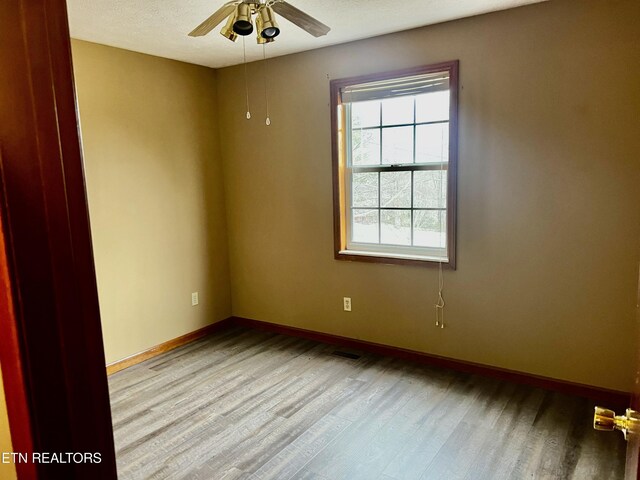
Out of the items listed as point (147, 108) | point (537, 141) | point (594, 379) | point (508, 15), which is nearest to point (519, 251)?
point (537, 141)

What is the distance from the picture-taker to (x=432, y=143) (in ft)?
10.4

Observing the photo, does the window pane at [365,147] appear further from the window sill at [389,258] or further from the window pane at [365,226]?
the window sill at [389,258]

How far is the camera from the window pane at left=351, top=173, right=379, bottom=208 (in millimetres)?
3466

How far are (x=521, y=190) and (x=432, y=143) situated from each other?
0.70 m

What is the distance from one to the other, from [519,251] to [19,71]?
287 centimetres

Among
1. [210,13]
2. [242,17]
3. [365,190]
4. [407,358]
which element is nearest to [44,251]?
[242,17]

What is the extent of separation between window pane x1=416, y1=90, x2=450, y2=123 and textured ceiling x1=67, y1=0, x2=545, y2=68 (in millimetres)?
474

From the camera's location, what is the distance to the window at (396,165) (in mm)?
3088

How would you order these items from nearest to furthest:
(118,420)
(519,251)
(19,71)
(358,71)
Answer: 1. (19,71)
2. (118,420)
3. (519,251)
4. (358,71)

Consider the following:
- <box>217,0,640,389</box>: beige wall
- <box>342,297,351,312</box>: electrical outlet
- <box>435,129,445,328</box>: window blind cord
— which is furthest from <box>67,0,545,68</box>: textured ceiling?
<box>342,297,351,312</box>: electrical outlet

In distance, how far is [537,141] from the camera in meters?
2.74

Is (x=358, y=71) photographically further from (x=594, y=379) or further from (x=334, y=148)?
(x=594, y=379)

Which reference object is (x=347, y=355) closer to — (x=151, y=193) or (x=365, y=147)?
(x=365, y=147)

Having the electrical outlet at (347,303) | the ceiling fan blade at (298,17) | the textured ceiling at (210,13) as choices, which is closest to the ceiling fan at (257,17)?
the ceiling fan blade at (298,17)
